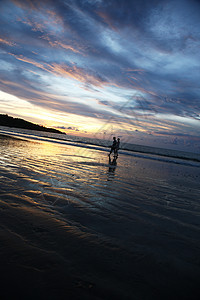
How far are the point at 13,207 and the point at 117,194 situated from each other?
3403 mm

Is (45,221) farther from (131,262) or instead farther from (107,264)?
(131,262)

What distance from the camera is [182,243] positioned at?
3.35 m

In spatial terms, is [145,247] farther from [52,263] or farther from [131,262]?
[52,263]

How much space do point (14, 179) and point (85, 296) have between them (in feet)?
16.9

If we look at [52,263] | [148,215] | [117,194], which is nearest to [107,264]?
[52,263]

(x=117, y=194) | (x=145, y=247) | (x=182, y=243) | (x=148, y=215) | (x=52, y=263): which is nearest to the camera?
(x=52, y=263)

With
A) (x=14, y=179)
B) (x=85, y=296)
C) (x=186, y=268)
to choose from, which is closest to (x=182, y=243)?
(x=186, y=268)

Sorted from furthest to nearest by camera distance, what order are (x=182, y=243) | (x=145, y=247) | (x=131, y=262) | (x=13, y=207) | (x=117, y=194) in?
1. (x=117, y=194)
2. (x=13, y=207)
3. (x=182, y=243)
4. (x=145, y=247)
5. (x=131, y=262)

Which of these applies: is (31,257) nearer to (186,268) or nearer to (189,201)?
(186,268)

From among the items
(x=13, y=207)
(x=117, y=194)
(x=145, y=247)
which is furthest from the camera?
(x=117, y=194)

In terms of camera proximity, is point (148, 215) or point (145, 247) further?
point (148, 215)

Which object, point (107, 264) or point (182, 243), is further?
point (182, 243)

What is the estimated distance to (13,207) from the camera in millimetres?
3936

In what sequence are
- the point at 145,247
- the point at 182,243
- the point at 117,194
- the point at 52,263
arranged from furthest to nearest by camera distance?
the point at 117,194, the point at 182,243, the point at 145,247, the point at 52,263
